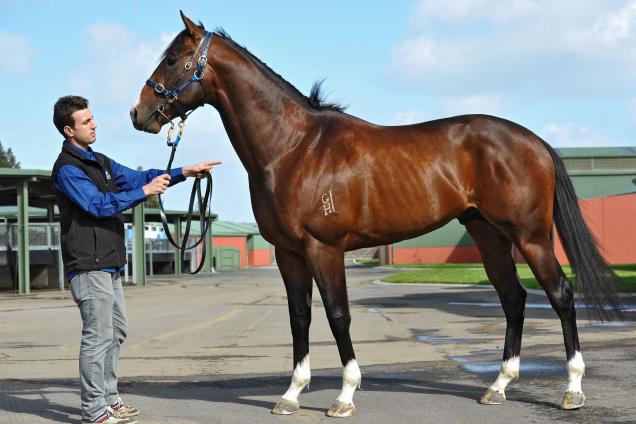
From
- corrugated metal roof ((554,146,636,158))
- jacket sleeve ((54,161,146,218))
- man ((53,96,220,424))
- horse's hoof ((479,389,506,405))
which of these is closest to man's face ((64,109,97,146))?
man ((53,96,220,424))

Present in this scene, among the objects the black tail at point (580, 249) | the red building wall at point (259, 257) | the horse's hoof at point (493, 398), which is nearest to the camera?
the horse's hoof at point (493, 398)

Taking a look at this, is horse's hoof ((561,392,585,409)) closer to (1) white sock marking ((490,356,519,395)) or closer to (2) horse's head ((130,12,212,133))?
(1) white sock marking ((490,356,519,395))

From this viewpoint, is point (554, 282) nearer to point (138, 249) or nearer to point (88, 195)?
point (88, 195)

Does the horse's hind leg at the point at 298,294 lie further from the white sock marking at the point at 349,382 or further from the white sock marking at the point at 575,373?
the white sock marking at the point at 575,373

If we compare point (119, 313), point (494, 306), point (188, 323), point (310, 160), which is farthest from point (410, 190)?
point (494, 306)

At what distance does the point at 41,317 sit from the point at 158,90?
11225 mm

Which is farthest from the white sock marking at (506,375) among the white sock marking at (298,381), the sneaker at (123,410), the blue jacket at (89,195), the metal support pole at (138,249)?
the metal support pole at (138,249)

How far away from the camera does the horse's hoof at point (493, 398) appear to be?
563 cm

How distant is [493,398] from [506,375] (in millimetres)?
358

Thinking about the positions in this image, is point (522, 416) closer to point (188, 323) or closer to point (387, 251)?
point (188, 323)

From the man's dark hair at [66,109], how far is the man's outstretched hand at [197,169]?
959 millimetres

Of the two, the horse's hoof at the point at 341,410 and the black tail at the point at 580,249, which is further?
the black tail at the point at 580,249

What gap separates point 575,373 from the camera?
5586 millimetres

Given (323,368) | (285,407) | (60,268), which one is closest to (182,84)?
(285,407)
